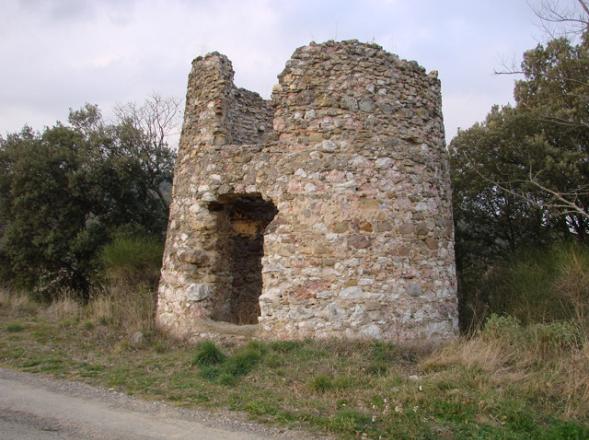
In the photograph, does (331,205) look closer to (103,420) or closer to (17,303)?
(103,420)

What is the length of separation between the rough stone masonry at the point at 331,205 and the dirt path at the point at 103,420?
2.40 m

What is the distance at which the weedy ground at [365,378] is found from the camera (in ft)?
14.4

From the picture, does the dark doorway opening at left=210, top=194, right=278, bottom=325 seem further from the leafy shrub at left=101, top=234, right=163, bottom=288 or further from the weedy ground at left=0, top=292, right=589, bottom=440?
the leafy shrub at left=101, top=234, right=163, bottom=288

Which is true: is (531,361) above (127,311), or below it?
below

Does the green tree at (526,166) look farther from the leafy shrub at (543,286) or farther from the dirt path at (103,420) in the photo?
the dirt path at (103,420)

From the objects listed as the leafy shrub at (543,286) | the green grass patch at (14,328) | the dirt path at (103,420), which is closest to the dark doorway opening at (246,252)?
the green grass patch at (14,328)

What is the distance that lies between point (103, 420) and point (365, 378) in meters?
2.59

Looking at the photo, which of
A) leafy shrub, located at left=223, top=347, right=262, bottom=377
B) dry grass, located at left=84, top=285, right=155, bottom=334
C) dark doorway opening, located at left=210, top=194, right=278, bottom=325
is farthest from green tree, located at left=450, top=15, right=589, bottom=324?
dry grass, located at left=84, top=285, right=155, bottom=334

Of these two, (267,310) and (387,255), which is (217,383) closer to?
(267,310)

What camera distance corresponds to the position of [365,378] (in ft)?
17.8

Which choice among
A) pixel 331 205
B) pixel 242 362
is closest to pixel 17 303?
pixel 242 362

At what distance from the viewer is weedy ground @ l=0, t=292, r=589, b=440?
439cm

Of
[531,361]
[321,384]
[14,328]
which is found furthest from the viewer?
[14,328]

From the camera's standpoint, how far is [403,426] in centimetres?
424
